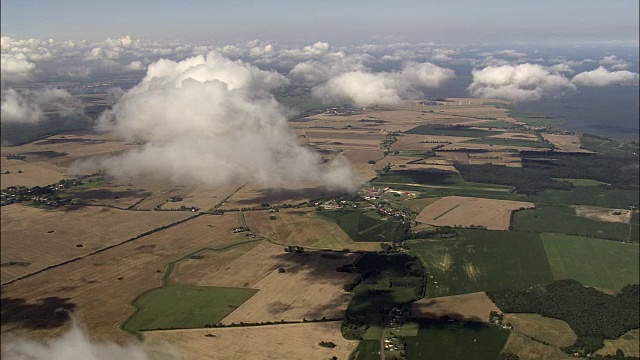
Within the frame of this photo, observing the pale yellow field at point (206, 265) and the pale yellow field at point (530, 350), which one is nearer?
the pale yellow field at point (530, 350)

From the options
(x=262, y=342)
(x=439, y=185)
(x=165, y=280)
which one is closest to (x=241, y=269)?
(x=165, y=280)

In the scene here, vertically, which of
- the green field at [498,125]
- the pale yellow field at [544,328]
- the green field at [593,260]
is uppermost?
the pale yellow field at [544,328]

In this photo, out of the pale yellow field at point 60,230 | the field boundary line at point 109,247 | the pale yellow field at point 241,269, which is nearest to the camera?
the field boundary line at point 109,247

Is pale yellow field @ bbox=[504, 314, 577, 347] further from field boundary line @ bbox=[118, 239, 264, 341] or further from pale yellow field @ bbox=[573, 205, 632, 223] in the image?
pale yellow field @ bbox=[573, 205, 632, 223]

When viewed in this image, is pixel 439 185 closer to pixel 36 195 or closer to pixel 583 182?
pixel 583 182

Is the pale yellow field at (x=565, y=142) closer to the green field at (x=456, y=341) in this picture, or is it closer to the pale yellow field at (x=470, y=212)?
the pale yellow field at (x=470, y=212)

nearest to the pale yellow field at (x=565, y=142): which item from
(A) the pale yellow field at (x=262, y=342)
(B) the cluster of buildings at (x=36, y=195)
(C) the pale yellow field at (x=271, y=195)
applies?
(C) the pale yellow field at (x=271, y=195)
